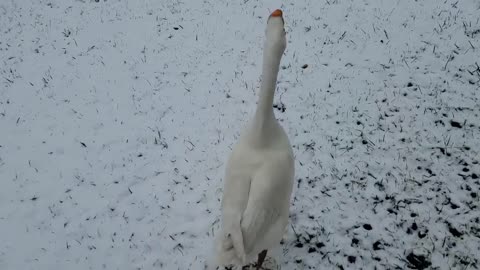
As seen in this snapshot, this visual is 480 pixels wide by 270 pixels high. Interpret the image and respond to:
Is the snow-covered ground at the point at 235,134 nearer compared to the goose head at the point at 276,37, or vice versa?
the goose head at the point at 276,37

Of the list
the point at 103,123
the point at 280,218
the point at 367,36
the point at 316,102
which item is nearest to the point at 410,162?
the point at 316,102

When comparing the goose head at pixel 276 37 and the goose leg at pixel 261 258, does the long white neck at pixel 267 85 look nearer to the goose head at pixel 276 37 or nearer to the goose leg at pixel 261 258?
the goose head at pixel 276 37

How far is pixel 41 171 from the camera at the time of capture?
5.85 meters

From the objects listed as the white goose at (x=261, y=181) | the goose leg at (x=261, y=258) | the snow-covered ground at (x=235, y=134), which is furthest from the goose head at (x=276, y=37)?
the snow-covered ground at (x=235, y=134)

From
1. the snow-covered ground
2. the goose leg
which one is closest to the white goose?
the goose leg

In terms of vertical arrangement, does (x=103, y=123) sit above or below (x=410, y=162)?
below

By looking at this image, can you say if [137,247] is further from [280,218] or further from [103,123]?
[103,123]

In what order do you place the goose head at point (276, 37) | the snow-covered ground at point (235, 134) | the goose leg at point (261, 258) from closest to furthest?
the goose head at point (276, 37) < the goose leg at point (261, 258) < the snow-covered ground at point (235, 134)

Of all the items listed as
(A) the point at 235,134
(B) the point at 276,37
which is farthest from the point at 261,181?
(A) the point at 235,134

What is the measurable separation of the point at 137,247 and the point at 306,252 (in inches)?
81.9

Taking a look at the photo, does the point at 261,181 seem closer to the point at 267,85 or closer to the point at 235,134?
the point at 267,85

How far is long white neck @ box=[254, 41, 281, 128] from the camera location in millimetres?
3201

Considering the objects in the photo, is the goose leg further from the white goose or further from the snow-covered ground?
the white goose

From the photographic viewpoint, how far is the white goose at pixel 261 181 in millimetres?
3182
